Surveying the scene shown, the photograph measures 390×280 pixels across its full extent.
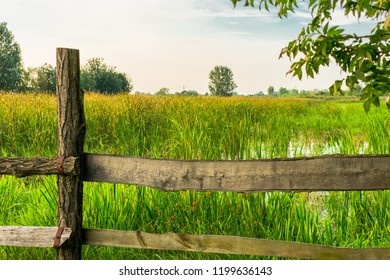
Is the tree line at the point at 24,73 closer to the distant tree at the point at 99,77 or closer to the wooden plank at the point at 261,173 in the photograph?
the distant tree at the point at 99,77

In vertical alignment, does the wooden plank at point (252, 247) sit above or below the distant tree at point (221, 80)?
below

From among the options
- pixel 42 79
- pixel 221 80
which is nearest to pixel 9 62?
pixel 42 79

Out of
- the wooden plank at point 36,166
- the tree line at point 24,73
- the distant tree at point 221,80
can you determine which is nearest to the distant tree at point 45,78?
the tree line at point 24,73

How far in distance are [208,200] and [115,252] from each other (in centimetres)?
110

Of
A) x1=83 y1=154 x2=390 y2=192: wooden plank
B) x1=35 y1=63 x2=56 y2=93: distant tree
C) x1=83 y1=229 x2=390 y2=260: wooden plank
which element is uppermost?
x1=35 y1=63 x2=56 y2=93: distant tree

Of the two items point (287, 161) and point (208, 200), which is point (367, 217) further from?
point (287, 161)

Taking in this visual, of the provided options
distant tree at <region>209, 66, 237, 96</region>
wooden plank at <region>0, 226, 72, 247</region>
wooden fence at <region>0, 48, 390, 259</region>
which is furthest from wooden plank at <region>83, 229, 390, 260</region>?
distant tree at <region>209, 66, 237, 96</region>

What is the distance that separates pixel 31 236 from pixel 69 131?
0.92m

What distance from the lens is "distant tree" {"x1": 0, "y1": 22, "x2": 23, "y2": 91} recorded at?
52062 mm

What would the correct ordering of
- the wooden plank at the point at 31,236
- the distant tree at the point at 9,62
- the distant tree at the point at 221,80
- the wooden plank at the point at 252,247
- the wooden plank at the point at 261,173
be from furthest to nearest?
the distant tree at the point at 221,80
the distant tree at the point at 9,62
the wooden plank at the point at 31,236
the wooden plank at the point at 252,247
the wooden plank at the point at 261,173

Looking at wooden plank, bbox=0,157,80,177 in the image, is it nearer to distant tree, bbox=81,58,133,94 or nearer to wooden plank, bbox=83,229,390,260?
wooden plank, bbox=83,229,390,260

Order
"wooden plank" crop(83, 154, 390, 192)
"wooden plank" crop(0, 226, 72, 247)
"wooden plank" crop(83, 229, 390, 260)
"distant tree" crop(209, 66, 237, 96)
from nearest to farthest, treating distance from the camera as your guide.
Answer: "wooden plank" crop(83, 154, 390, 192) < "wooden plank" crop(83, 229, 390, 260) < "wooden plank" crop(0, 226, 72, 247) < "distant tree" crop(209, 66, 237, 96)

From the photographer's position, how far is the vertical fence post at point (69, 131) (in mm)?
3430
